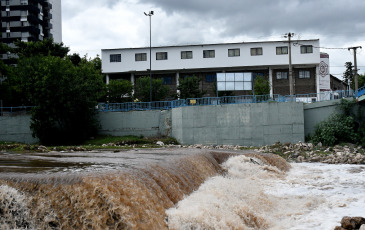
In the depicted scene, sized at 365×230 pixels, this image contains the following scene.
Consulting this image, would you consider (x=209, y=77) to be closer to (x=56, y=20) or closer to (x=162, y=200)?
(x=56, y=20)

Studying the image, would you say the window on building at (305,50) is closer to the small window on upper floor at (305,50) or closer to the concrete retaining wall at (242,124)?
the small window on upper floor at (305,50)

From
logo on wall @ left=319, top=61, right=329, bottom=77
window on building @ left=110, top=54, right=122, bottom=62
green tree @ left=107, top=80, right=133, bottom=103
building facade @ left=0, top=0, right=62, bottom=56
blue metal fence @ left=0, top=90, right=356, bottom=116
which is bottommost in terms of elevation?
blue metal fence @ left=0, top=90, right=356, bottom=116

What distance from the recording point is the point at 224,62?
48.8 metres

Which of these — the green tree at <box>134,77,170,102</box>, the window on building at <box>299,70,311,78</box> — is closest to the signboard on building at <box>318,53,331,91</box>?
the window on building at <box>299,70,311,78</box>

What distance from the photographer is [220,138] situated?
32062 mm

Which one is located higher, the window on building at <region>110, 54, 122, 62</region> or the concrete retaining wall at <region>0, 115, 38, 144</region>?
the window on building at <region>110, 54, 122, 62</region>

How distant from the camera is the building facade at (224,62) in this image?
48.1 m

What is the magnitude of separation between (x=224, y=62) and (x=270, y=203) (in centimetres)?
3875

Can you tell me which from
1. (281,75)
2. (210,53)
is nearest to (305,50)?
(281,75)

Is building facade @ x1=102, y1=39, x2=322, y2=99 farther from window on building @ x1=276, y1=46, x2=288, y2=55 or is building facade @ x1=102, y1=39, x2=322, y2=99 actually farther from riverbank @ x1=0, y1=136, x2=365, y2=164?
riverbank @ x1=0, y1=136, x2=365, y2=164

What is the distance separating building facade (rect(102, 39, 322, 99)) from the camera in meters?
48.1

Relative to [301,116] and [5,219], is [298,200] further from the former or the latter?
[301,116]

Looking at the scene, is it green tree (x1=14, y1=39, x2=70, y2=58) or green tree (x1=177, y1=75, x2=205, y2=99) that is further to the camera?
green tree (x1=14, y1=39, x2=70, y2=58)

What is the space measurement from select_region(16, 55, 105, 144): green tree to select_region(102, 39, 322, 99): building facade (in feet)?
47.3
